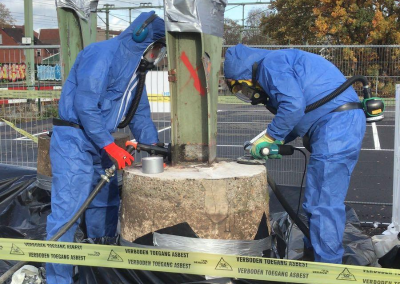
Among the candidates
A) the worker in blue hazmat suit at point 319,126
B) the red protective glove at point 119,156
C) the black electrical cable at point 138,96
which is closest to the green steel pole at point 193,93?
the worker in blue hazmat suit at point 319,126

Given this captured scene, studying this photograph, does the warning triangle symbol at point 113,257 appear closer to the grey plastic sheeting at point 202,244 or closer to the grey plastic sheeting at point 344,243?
the grey plastic sheeting at point 202,244

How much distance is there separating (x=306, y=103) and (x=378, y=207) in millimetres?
3054

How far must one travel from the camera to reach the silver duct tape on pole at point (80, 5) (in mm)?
4840

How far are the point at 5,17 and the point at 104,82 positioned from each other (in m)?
61.5

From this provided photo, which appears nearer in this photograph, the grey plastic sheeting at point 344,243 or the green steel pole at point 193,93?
the green steel pole at point 193,93

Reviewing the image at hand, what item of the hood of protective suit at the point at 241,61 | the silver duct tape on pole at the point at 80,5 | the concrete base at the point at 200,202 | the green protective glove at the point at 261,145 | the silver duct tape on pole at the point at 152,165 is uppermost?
the silver duct tape on pole at the point at 80,5

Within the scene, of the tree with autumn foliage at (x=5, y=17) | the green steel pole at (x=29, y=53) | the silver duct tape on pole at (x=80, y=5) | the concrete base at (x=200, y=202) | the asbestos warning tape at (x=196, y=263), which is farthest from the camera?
the tree with autumn foliage at (x=5, y=17)

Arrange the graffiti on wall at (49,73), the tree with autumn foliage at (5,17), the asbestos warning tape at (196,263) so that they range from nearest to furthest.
A: 1. the asbestos warning tape at (196,263)
2. the graffiti on wall at (49,73)
3. the tree with autumn foliage at (5,17)

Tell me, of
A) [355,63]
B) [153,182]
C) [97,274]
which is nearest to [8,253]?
[97,274]

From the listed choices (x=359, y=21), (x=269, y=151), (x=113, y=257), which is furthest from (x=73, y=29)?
(x=359, y=21)

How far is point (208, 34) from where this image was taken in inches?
135

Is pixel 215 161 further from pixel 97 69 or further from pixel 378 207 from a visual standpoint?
pixel 378 207

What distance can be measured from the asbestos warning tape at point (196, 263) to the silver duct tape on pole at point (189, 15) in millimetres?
1441

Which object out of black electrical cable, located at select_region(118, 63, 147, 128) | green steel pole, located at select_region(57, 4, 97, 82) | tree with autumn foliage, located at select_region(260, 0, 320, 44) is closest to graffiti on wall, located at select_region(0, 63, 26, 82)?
green steel pole, located at select_region(57, 4, 97, 82)
